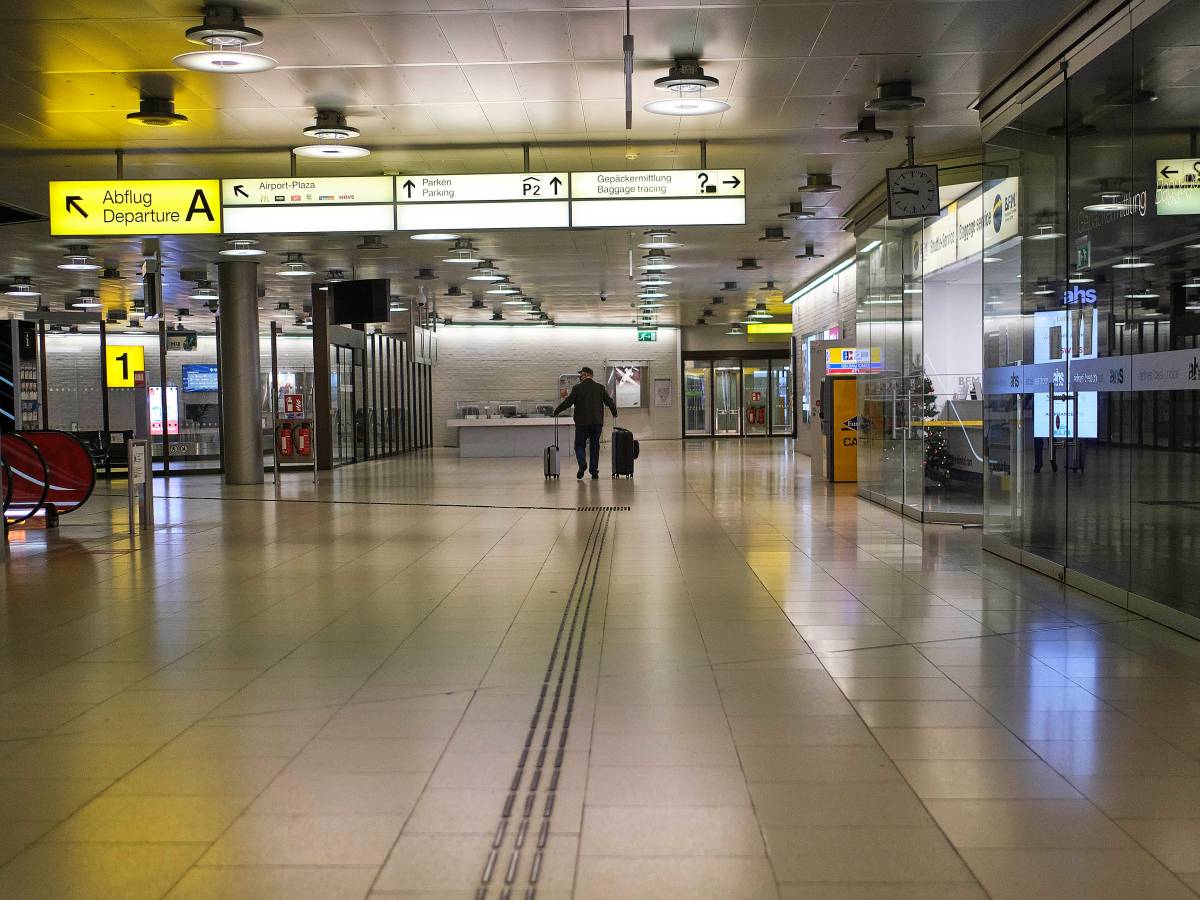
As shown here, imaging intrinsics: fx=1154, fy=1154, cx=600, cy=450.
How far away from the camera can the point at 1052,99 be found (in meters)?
7.67

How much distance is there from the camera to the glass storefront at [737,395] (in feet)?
125

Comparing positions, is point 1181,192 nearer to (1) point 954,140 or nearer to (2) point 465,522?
(1) point 954,140

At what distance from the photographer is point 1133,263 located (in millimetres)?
A: 6340

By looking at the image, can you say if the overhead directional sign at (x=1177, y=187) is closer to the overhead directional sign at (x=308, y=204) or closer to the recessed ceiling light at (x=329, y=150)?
the overhead directional sign at (x=308, y=204)

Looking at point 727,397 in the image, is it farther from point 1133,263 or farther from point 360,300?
point 1133,263

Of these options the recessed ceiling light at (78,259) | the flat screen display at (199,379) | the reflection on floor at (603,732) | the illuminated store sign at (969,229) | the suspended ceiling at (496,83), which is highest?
the suspended ceiling at (496,83)

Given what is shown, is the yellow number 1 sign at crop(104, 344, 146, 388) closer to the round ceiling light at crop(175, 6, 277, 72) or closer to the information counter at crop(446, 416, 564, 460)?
the information counter at crop(446, 416, 564, 460)

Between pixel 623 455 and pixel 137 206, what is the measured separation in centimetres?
1001

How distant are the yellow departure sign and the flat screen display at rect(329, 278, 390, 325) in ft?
26.8

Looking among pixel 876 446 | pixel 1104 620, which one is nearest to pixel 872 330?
pixel 876 446

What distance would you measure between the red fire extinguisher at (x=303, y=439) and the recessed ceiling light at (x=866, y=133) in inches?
557

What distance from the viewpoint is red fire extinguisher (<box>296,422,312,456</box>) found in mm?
21750

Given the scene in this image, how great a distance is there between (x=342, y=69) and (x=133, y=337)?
85.3ft

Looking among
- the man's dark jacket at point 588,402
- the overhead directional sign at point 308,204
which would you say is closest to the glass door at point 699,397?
the man's dark jacket at point 588,402
